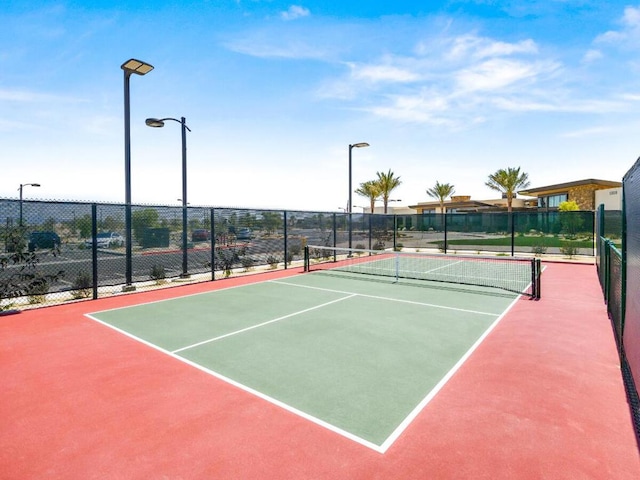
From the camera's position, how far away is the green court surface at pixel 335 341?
457 centimetres

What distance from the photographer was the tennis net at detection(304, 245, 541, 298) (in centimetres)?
1239

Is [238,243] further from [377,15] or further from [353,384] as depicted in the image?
[353,384]

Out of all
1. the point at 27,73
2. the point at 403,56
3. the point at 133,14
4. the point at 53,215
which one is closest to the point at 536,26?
the point at 403,56

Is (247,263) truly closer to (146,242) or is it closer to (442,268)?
(146,242)

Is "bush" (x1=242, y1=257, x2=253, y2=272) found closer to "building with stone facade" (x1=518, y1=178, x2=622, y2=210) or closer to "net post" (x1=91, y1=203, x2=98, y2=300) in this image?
"net post" (x1=91, y1=203, x2=98, y2=300)

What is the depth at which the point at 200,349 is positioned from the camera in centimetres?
654

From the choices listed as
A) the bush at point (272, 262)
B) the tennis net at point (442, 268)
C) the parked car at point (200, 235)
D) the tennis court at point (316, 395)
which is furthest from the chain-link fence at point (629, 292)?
the parked car at point (200, 235)

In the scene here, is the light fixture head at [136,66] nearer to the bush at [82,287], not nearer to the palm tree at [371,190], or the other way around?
the bush at [82,287]

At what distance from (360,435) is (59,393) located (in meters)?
3.99

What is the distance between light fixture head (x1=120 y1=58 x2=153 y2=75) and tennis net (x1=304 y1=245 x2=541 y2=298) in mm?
8328

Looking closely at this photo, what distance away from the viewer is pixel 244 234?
1627cm

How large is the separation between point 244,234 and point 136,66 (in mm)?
7371

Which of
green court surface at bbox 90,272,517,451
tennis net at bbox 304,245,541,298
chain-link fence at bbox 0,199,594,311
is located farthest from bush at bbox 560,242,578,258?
green court surface at bbox 90,272,517,451

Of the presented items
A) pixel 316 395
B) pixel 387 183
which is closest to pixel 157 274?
pixel 316 395
